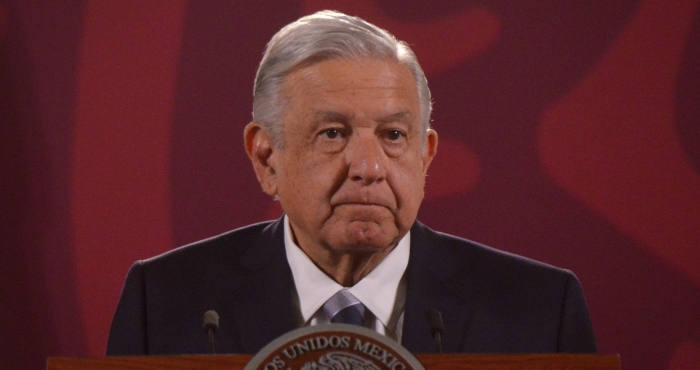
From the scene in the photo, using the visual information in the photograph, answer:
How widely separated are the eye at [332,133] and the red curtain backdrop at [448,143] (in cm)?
77

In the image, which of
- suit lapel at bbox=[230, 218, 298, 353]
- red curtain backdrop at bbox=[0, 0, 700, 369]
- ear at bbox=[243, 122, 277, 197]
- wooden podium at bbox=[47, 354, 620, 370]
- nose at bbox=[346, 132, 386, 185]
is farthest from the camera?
red curtain backdrop at bbox=[0, 0, 700, 369]

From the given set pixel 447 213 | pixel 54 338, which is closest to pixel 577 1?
pixel 447 213

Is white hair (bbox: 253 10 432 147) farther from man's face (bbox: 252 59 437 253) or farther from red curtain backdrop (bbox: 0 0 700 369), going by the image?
red curtain backdrop (bbox: 0 0 700 369)

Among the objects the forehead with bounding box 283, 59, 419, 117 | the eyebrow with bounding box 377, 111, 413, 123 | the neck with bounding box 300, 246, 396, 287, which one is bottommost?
the neck with bounding box 300, 246, 396, 287

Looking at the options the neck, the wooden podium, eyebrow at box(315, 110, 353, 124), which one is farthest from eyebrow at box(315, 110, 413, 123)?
the wooden podium

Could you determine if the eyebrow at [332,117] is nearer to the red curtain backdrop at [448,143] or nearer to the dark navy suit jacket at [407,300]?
the dark navy suit jacket at [407,300]

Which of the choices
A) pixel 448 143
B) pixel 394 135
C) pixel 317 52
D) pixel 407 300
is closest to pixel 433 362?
pixel 407 300

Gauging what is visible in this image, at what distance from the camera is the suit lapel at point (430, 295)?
76.2 inches

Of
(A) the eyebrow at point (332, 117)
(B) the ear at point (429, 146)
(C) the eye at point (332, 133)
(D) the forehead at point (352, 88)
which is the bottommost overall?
(B) the ear at point (429, 146)

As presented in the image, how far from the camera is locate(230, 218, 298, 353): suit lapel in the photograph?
2012mm

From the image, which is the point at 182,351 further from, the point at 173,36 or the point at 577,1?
the point at 577,1

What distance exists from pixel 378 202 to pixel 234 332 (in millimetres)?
440

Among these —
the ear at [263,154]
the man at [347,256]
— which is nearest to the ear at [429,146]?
the man at [347,256]

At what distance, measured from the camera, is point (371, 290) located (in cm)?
203
